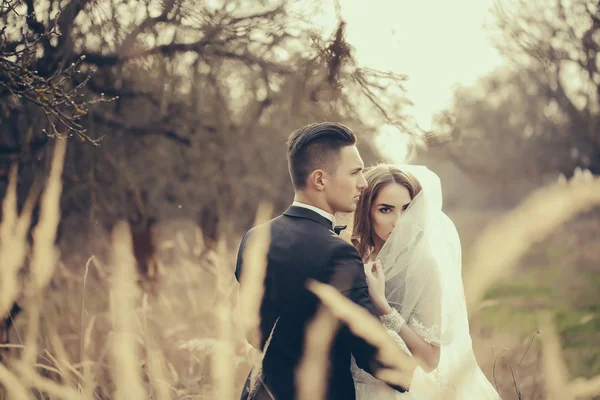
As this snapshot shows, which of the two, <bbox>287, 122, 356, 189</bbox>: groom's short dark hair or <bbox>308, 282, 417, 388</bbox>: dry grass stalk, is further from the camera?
<bbox>287, 122, 356, 189</bbox>: groom's short dark hair

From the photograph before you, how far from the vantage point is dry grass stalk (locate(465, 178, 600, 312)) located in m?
1.15

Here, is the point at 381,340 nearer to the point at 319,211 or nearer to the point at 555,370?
the point at 555,370

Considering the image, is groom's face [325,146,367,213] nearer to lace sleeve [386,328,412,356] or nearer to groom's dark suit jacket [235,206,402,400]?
groom's dark suit jacket [235,206,402,400]

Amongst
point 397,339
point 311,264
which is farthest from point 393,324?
point 311,264

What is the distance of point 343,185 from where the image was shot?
2.79 m

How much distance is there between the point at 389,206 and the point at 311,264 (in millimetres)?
1038

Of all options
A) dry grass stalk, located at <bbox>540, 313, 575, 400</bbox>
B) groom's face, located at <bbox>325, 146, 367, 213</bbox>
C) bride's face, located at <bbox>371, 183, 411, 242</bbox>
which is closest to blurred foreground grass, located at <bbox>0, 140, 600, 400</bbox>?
dry grass stalk, located at <bbox>540, 313, 575, 400</bbox>

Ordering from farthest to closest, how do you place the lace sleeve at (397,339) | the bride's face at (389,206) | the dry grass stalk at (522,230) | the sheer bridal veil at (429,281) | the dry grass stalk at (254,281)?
the bride's face at (389,206) → the sheer bridal veil at (429,281) → the lace sleeve at (397,339) → the dry grass stalk at (254,281) → the dry grass stalk at (522,230)

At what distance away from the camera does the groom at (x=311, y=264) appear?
96.7 inches

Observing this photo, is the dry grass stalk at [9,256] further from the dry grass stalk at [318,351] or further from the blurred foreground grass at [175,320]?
the dry grass stalk at [318,351]

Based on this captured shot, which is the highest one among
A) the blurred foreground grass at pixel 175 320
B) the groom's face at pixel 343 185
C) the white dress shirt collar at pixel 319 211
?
the groom's face at pixel 343 185

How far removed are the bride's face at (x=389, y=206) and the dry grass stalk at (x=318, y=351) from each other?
1.00 meters

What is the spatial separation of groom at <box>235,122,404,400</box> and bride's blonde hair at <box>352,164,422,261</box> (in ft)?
1.89

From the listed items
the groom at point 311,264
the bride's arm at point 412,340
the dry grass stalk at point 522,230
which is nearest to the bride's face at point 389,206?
the groom at point 311,264
